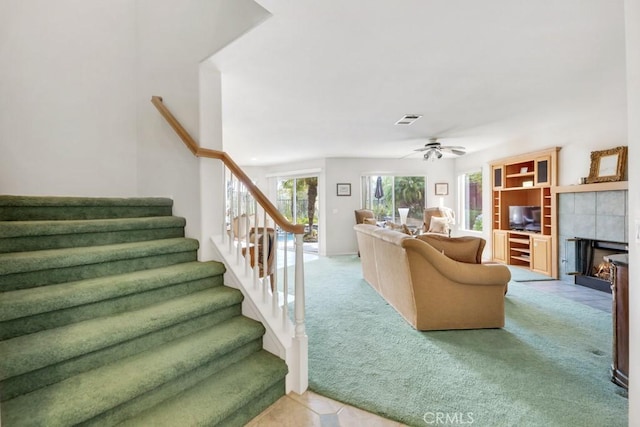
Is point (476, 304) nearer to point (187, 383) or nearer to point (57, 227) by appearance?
point (187, 383)

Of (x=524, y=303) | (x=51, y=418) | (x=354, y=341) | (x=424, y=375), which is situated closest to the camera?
(x=51, y=418)

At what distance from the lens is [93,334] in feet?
4.81

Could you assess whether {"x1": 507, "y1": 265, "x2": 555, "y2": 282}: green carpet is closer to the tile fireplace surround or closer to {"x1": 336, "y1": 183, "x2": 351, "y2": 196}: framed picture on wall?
the tile fireplace surround

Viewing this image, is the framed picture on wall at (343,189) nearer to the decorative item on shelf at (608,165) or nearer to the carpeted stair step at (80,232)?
the decorative item on shelf at (608,165)

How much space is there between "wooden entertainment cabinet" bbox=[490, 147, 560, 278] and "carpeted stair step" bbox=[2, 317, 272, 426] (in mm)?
5013

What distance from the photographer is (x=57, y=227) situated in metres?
1.86

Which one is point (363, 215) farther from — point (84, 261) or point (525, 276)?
point (84, 261)

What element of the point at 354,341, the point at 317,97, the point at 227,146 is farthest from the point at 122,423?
the point at 227,146

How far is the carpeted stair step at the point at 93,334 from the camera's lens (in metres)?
1.26

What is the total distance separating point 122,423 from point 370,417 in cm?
125

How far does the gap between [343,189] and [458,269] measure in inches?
187

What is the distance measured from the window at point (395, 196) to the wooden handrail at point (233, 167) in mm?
5467

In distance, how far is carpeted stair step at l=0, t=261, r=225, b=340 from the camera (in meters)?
1.41

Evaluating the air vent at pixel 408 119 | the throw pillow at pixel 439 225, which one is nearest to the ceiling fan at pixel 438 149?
the air vent at pixel 408 119
